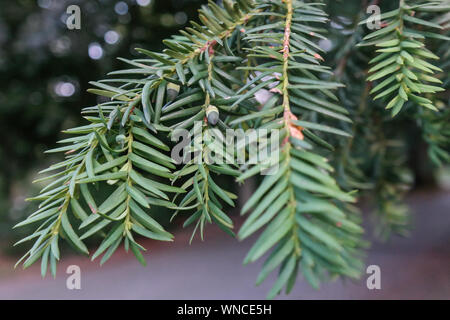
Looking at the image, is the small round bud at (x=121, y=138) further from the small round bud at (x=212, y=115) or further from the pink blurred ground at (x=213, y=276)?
the pink blurred ground at (x=213, y=276)

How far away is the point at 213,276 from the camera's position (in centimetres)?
333

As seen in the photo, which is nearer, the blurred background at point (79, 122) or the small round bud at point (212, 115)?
the small round bud at point (212, 115)

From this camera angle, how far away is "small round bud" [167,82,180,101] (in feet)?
1.30

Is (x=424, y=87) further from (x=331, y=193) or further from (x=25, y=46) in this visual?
(x=25, y=46)

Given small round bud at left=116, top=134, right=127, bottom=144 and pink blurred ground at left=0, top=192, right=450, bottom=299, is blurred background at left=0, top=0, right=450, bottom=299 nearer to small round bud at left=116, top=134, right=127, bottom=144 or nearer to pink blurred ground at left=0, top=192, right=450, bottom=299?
pink blurred ground at left=0, top=192, right=450, bottom=299

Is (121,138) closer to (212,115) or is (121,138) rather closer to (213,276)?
(212,115)

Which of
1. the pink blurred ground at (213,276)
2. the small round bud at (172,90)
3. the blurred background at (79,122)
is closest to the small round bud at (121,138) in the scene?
the small round bud at (172,90)

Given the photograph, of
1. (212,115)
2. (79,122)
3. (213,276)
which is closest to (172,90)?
(212,115)

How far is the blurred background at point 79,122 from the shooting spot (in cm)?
195

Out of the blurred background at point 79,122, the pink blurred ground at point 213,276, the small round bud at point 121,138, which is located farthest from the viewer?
the pink blurred ground at point 213,276

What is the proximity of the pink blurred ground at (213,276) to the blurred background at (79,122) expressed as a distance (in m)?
0.01

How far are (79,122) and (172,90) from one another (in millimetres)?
2823

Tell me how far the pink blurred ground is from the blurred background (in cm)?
1

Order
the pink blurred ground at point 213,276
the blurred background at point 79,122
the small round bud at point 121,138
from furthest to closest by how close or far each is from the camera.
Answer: the pink blurred ground at point 213,276
the blurred background at point 79,122
the small round bud at point 121,138
